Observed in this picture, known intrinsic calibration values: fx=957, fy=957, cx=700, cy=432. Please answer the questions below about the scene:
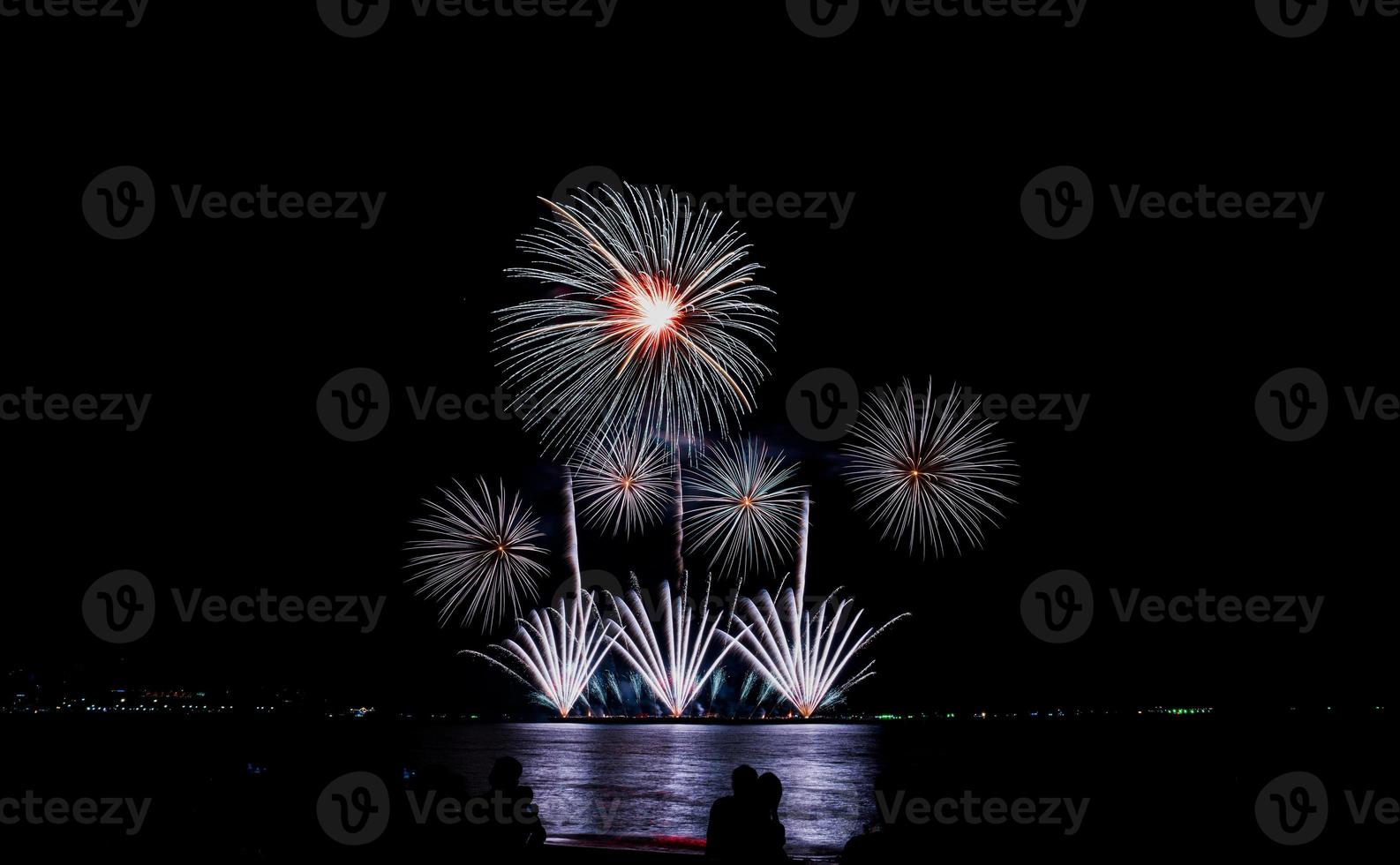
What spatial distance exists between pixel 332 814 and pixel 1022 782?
12.1 meters

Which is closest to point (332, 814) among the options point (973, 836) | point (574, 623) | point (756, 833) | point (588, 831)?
point (756, 833)

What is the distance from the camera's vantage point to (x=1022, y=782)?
17.4 m
